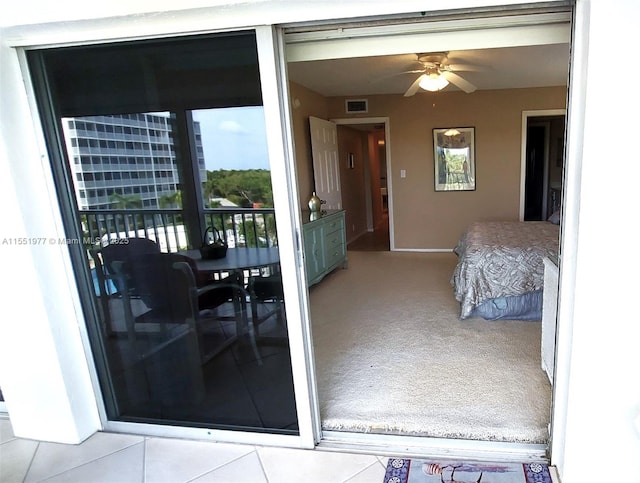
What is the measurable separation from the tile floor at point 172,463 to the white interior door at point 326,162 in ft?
10.9

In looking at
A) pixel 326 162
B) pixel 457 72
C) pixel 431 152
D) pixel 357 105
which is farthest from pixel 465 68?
pixel 326 162

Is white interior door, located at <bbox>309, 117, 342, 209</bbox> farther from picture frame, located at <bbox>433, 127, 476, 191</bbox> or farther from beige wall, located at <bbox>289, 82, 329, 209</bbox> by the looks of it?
picture frame, located at <bbox>433, 127, 476, 191</bbox>

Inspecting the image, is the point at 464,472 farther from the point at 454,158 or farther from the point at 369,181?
the point at 369,181

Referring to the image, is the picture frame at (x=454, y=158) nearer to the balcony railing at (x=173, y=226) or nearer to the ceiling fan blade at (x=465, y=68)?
the ceiling fan blade at (x=465, y=68)

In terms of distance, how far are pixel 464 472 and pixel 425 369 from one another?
2.64 ft

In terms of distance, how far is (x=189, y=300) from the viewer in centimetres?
198

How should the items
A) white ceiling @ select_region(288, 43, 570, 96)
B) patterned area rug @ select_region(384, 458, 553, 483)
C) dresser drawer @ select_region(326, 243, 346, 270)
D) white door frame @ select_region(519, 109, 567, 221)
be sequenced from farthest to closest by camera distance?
white door frame @ select_region(519, 109, 567, 221) → dresser drawer @ select_region(326, 243, 346, 270) → white ceiling @ select_region(288, 43, 570, 96) → patterned area rug @ select_region(384, 458, 553, 483)

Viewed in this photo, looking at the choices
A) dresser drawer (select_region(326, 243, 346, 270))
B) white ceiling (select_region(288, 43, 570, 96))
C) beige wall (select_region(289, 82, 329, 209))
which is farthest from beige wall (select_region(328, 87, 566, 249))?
dresser drawer (select_region(326, 243, 346, 270))

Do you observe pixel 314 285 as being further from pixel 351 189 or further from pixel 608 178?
pixel 608 178

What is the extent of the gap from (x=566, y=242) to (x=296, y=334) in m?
1.17

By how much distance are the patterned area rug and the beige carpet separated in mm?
160

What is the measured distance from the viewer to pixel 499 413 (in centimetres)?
204

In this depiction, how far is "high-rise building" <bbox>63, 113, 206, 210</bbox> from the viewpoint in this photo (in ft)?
5.96

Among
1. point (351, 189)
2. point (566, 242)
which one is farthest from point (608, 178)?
point (351, 189)
